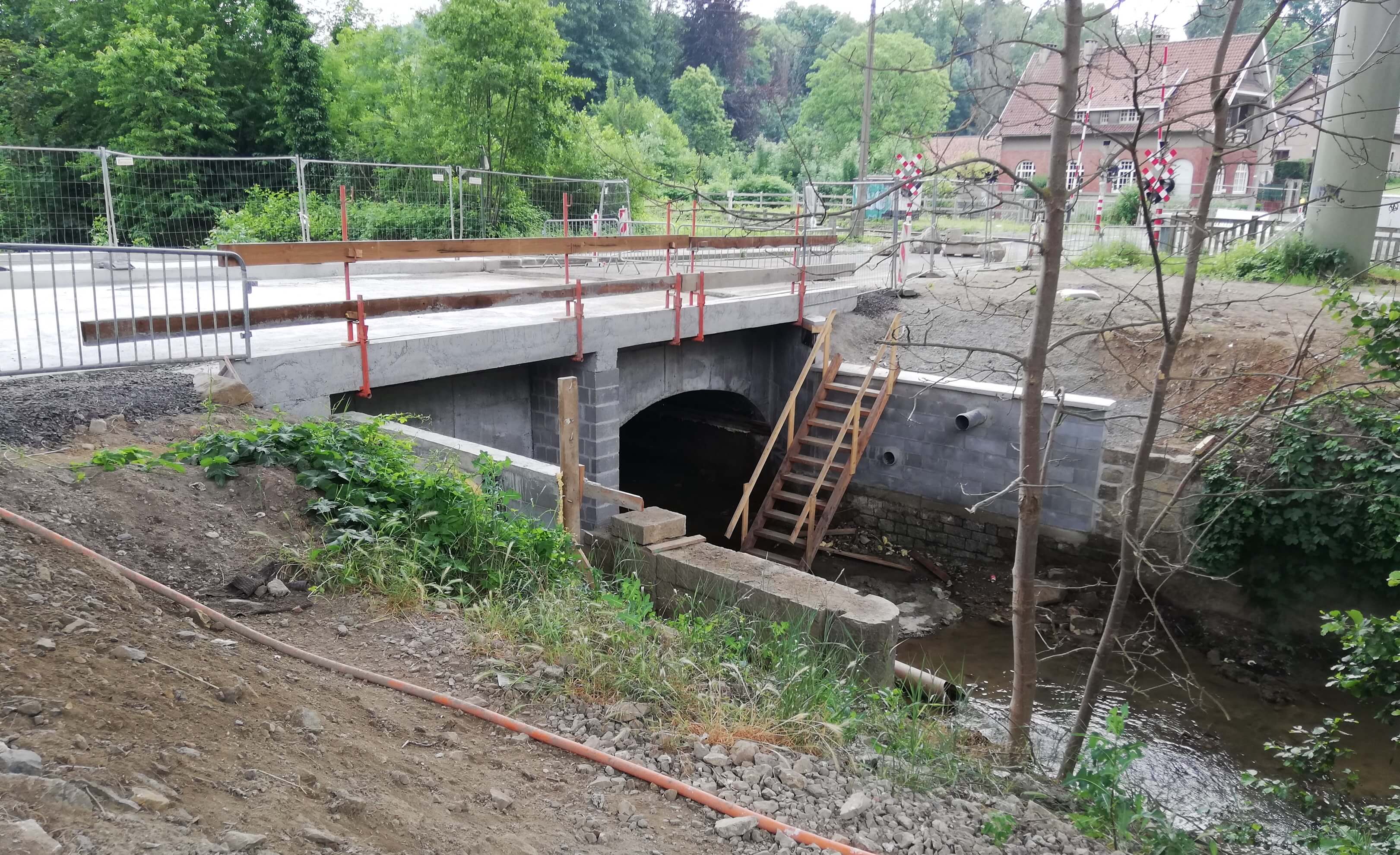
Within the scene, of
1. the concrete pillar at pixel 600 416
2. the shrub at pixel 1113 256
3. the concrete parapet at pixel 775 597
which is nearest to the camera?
the concrete parapet at pixel 775 597

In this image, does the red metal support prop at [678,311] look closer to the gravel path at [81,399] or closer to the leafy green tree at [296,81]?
the gravel path at [81,399]

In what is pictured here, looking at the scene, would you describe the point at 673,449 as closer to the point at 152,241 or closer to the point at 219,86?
the point at 152,241

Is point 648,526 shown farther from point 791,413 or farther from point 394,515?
point 791,413

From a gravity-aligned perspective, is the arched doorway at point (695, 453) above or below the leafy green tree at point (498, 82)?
below

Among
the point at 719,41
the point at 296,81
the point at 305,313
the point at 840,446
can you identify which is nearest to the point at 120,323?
the point at 305,313

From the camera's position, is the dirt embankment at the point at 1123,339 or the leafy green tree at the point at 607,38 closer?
the dirt embankment at the point at 1123,339

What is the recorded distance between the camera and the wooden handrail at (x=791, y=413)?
476 inches

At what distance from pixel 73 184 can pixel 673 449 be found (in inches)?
417

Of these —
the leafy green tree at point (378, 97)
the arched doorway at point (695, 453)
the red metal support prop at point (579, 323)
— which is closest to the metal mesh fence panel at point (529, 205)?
the leafy green tree at point (378, 97)

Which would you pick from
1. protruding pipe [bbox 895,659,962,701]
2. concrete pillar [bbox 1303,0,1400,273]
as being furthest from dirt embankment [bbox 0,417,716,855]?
concrete pillar [bbox 1303,0,1400,273]

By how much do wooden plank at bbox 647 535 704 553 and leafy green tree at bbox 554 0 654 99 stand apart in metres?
38.1

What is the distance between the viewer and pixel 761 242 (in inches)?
573

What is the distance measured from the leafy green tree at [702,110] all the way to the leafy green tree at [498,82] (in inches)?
953

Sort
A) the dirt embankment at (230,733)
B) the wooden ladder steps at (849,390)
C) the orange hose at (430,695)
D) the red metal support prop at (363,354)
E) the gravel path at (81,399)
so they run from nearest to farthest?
the dirt embankment at (230,733) → the orange hose at (430,695) → the gravel path at (81,399) → the red metal support prop at (363,354) → the wooden ladder steps at (849,390)
